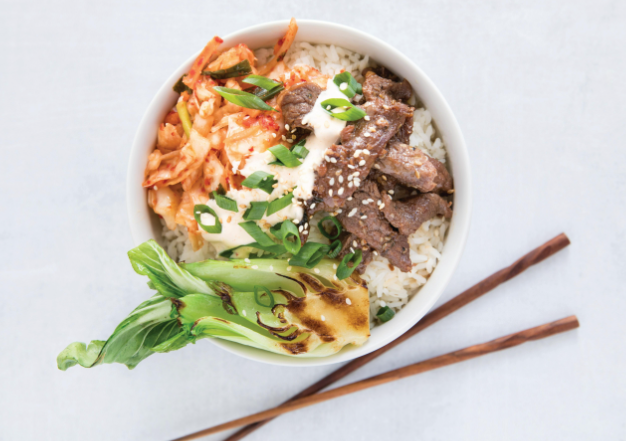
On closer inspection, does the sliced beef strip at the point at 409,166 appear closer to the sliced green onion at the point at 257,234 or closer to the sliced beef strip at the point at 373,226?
the sliced beef strip at the point at 373,226

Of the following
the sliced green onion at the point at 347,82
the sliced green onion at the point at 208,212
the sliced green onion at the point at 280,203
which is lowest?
the sliced green onion at the point at 208,212

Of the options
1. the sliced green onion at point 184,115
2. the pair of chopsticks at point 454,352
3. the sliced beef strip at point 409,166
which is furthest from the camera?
the pair of chopsticks at point 454,352

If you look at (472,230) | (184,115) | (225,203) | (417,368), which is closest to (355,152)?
(225,203)

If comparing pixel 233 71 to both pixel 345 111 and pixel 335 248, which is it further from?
pixel 335 248

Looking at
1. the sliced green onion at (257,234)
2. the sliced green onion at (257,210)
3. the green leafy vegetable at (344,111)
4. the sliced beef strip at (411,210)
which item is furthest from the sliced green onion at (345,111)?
the sliced green onion at (257,234)

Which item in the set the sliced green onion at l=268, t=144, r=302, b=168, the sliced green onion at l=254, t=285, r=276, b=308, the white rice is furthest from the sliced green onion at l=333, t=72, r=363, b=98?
the sliced green onion at l=254, t=285, r=276, b=308

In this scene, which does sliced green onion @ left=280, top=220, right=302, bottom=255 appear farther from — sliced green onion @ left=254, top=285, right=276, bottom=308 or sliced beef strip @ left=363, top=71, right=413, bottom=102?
sliced beef strip @ left=363, top=71, right=413, bottom=102

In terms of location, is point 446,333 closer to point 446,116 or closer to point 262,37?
point 446,116

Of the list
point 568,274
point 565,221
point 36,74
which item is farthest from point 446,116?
point 36,74
